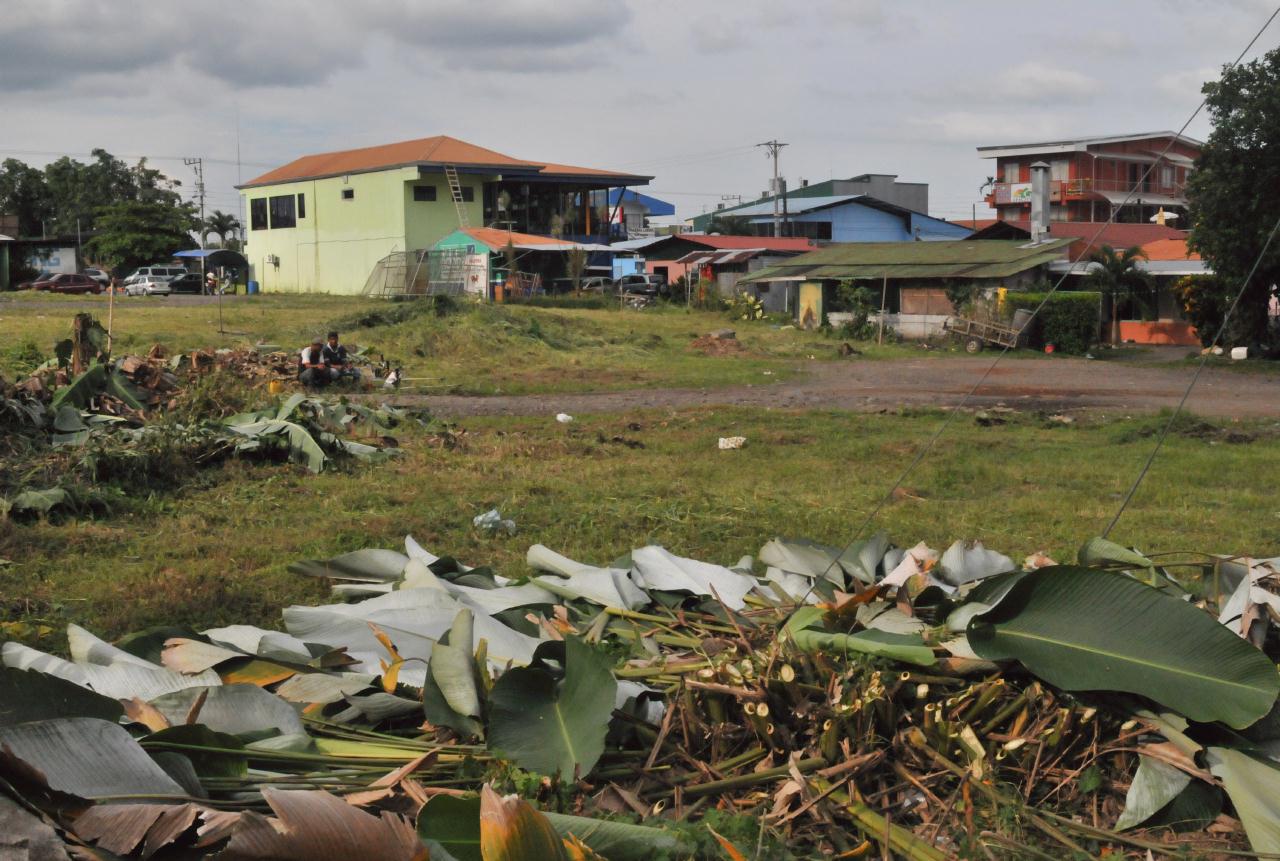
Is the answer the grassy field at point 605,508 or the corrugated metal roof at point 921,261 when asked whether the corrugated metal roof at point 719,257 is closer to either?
the corrugated metal roof at point 921,261

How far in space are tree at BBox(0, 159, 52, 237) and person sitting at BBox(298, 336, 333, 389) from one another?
67709 millimetres


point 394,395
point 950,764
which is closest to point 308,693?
point 950,764

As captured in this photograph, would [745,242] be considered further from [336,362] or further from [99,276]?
[336,362]

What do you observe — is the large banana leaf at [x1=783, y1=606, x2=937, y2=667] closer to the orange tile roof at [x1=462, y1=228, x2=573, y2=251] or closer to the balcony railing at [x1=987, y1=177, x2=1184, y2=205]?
the orange tile roof at [x1=462, y1=228, x2=573, y2=251]

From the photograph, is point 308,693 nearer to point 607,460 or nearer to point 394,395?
point 607,460

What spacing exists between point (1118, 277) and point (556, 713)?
3484cm

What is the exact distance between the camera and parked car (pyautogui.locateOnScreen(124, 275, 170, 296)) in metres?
47.0

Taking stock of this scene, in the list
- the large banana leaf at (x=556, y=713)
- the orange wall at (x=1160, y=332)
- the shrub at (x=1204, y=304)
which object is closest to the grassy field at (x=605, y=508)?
the large banana leaf at (x=556, y=713)

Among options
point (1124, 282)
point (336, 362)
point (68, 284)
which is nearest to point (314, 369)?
point (336, 362)

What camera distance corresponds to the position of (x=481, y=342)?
24703 mm

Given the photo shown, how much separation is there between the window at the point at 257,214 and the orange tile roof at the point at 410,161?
31.7 inches

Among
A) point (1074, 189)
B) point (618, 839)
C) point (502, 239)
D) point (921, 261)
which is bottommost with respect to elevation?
point (618, 839)

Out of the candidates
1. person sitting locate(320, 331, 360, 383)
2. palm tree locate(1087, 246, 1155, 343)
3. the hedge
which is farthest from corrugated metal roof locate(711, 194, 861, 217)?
person sitting locate(320, 331, 360, 383)

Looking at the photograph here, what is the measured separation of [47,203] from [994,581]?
277ft
